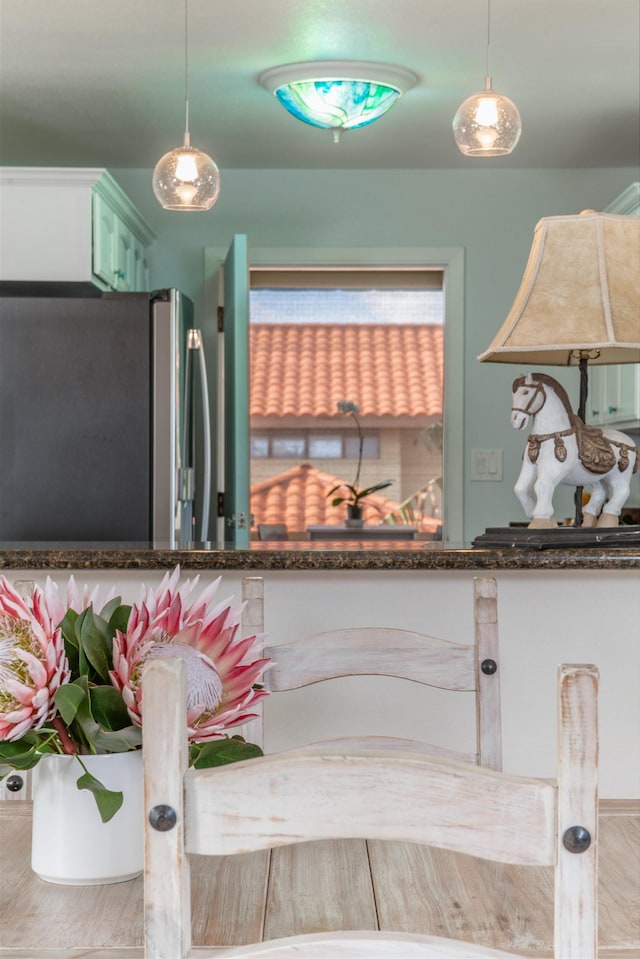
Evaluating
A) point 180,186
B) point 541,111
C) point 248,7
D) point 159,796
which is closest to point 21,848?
point 159,796

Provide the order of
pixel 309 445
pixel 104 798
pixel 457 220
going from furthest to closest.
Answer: pixel 309 445
pixel 457 220
pixel 104 798

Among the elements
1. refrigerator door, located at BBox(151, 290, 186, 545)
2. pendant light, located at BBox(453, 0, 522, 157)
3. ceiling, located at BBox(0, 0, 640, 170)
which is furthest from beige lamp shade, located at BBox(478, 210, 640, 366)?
refrigerator door, located at BBox(151, 290, 186, 545)

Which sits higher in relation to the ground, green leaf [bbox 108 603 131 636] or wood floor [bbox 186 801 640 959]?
green leaf [bbox 108 603 131 636]

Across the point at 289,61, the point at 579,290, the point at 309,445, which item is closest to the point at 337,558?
the point at 579,290

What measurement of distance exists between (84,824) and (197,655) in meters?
0.22

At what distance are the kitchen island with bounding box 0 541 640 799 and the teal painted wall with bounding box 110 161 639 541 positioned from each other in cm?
235

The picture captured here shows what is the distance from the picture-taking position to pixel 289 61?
9.88 ft

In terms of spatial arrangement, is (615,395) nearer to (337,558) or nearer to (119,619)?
(337,558)

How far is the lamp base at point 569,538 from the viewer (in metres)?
1.68

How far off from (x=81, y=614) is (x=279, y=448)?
6.35 metres

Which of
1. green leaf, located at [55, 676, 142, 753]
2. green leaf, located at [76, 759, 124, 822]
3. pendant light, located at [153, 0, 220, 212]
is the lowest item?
green leaf, located at [76, 759, 124, 822]

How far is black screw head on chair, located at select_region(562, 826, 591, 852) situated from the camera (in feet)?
2.02

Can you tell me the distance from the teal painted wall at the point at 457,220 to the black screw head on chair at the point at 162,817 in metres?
3.53

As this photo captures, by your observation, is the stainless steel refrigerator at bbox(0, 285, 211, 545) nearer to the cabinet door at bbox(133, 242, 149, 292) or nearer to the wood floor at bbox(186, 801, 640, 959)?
the cabinet door at bbox(133, 242, 149, 292)
